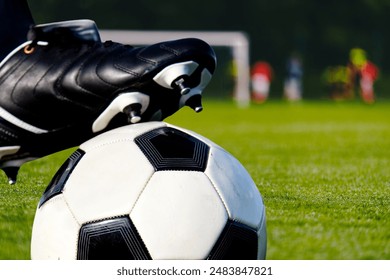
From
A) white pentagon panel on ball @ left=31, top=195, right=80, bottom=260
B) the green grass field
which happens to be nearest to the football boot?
the green grass field

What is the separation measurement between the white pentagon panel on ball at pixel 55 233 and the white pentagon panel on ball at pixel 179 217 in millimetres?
200

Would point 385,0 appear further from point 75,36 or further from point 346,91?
point 75,36

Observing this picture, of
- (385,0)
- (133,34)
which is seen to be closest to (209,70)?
(133,34)

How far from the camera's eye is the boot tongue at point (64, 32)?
2902 mm

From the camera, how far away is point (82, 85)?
2771 mm

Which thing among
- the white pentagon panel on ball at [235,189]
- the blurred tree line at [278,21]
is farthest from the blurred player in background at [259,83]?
the white pentagon panel on ball at [235,189]

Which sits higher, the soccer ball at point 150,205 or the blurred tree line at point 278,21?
the soccer ball at point 150,205

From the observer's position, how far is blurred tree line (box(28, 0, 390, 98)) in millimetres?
33031

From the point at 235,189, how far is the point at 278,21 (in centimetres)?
3382

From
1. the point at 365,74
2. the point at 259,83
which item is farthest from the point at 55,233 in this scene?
the point at 259,83

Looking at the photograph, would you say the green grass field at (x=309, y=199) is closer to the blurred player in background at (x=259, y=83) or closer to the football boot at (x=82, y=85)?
the football boot at (x=82, y=85)

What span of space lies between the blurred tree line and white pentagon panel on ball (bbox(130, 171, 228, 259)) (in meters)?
29.9

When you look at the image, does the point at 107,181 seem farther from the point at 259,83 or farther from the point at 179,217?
the point at 259,83

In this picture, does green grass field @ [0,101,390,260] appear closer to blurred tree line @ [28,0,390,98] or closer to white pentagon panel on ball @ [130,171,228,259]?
white pentagon panel on ball @ [130,171,228,259]
